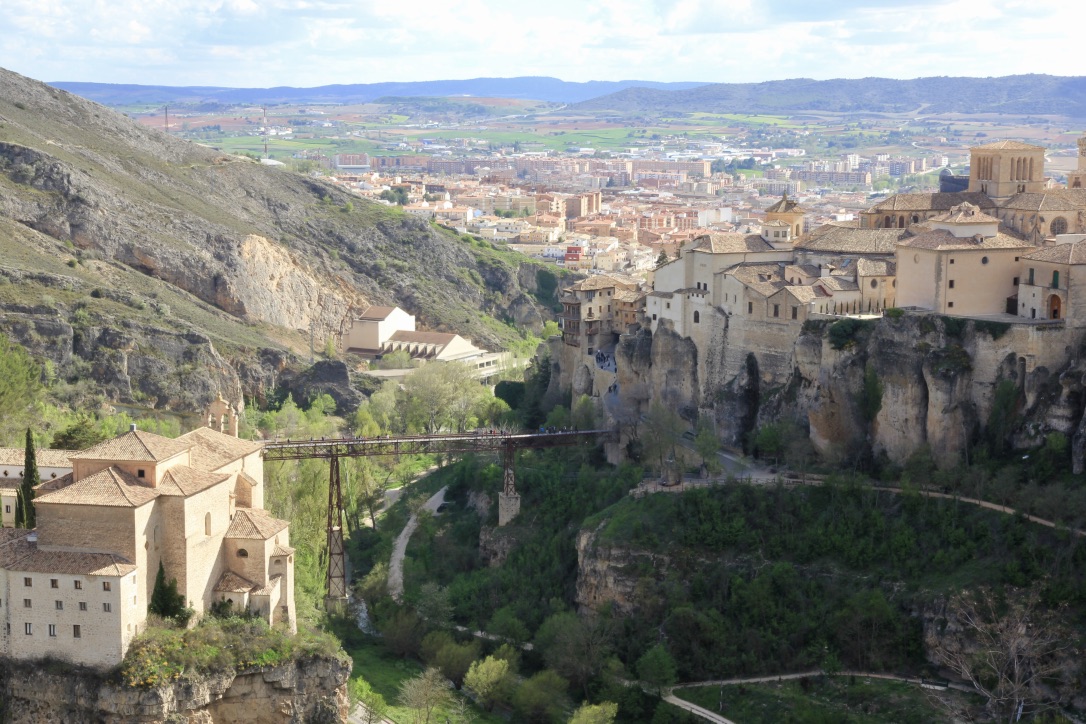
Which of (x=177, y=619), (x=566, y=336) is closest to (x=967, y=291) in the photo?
(x=566, y=336)

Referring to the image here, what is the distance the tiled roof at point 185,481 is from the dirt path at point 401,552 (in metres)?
13.7

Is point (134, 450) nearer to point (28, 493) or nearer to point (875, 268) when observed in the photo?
point (28, 493)

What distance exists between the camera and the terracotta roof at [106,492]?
46.9 metres

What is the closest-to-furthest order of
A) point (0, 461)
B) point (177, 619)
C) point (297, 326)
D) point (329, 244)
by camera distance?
point (177, 619), point (0, 461), point (297, 326), point (329, 244)

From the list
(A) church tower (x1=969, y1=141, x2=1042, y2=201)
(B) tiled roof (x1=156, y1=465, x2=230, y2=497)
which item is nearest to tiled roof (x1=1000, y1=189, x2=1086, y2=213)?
(A) church tower (x1=969, y1=141, x2=1042, y2=201)

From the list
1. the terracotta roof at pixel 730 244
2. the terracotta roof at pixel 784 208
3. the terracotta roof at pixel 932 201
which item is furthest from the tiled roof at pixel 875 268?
the terracotta roof at pixel 784 208

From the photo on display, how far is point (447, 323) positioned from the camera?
117188mm

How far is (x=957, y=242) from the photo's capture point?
5991 cm

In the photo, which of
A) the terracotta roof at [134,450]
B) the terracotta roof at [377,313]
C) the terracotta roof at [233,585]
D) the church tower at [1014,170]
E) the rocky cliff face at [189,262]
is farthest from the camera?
the terracotta roof at [377,313]

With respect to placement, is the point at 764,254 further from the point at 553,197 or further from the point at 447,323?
the point at 553,197

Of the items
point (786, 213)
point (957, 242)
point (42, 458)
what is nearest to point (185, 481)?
point (42, 458)

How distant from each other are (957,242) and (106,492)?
3203 cm

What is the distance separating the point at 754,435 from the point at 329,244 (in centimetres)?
6749

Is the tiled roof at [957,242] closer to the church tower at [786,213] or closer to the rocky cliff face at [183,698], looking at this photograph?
the church tower at [786,213]
